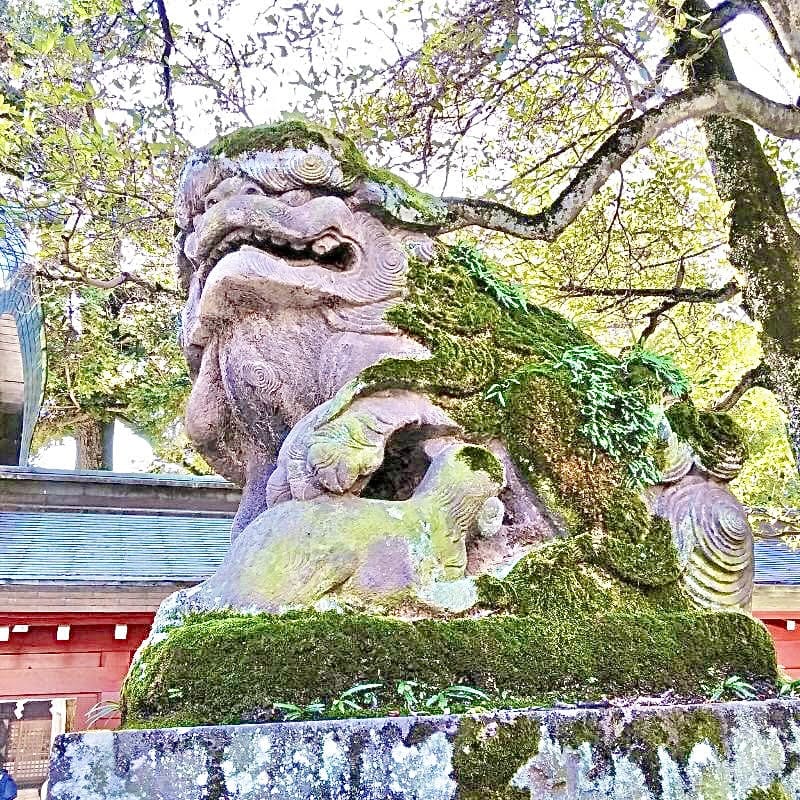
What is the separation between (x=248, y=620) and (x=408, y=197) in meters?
1.39

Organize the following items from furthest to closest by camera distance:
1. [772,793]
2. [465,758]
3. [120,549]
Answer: [120,549], [772,793], [465,758]

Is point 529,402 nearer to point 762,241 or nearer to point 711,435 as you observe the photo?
point 711,435

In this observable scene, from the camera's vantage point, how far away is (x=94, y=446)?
13.2 m

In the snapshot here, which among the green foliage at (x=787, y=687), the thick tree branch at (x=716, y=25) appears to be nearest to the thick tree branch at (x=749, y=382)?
the thick tree branch at (x=716, y=25)

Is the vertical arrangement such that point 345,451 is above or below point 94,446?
above

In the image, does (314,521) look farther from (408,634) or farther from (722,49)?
(722,49)

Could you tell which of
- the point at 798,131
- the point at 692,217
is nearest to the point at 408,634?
the point at 798,131

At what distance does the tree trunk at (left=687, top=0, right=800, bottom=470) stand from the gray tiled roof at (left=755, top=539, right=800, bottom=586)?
2363mm

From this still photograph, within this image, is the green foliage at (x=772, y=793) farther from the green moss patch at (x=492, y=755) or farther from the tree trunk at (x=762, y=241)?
the tree trunk at (x=762, y=241)

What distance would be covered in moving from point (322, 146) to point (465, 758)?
170 centimetres

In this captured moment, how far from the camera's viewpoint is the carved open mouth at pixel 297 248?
2.17 meters

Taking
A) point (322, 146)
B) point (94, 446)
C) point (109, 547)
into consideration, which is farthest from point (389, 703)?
point (94, 446)

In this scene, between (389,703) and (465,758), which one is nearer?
(465,758)

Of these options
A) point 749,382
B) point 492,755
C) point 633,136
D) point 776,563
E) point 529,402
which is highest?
point 633,136
